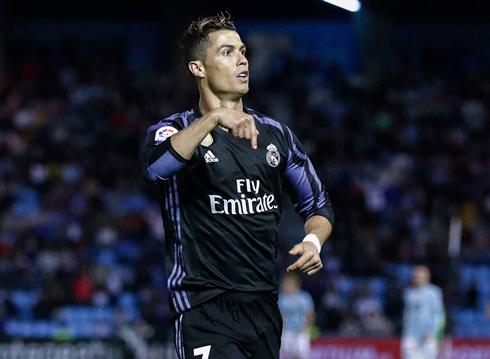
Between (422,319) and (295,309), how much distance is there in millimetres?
1922

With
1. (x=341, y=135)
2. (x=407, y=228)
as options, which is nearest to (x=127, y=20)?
(x=341, y=135)

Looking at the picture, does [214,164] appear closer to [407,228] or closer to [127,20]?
[407,228]

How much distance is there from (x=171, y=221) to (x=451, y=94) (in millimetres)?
16226

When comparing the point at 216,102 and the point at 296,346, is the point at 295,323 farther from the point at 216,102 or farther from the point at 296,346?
the point at 216,102

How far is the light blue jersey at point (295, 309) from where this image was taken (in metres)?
12.8

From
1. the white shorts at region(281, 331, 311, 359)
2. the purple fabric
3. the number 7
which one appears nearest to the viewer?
the purple fabric

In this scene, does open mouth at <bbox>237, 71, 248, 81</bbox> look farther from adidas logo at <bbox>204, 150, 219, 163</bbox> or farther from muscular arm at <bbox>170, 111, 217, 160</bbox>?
muscular arm at <bbox>170, 111, 217, 160</bbox>

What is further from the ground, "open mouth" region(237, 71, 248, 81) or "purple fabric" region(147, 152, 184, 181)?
"open mouth" region(237, 71, 248, 81)

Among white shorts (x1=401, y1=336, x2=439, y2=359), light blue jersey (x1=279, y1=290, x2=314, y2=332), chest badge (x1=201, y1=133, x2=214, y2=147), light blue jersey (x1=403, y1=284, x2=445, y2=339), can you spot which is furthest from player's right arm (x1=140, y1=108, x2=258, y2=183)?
white shorts (x1=401, y1=336, x2=439, y2=359)

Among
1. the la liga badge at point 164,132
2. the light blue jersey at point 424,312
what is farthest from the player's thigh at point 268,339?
the light blue jersey at point 424,312

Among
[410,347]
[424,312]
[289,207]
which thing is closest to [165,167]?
[424,312]

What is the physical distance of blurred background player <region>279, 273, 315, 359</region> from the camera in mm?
13079

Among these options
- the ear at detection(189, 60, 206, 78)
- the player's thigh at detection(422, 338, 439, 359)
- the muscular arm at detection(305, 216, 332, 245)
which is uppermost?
the ear at detection(189, 60, 206, 78)

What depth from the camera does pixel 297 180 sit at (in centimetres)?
462
